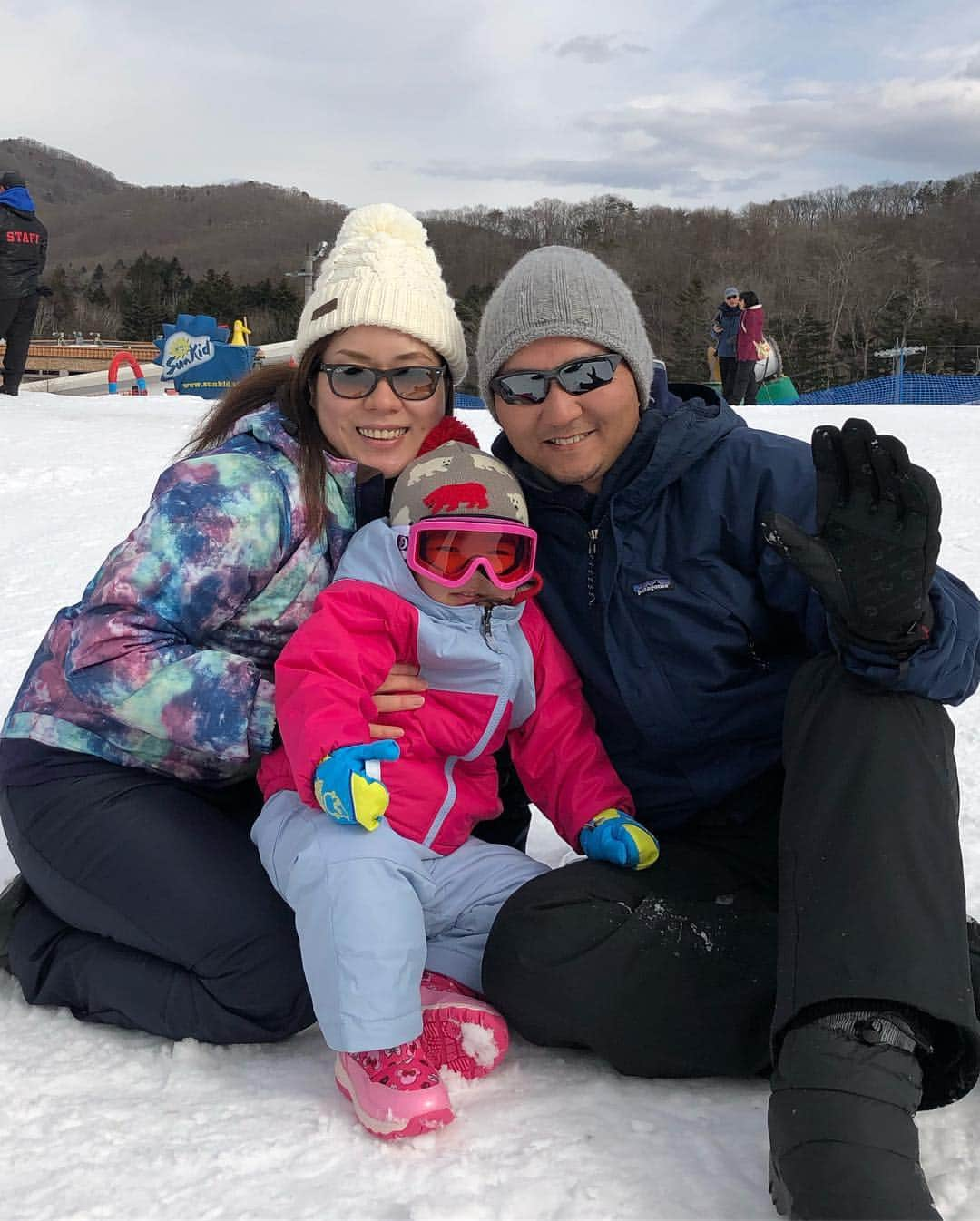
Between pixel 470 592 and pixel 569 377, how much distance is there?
1.33 ft

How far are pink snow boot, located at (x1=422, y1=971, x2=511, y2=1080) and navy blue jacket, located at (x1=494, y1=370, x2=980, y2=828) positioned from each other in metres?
0.53

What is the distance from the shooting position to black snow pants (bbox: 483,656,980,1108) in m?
1.34

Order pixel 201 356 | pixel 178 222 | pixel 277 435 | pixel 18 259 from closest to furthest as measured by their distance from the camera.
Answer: pixel 277 435 → pixel 18 259 → pixel 201 356 → pixel 178 222

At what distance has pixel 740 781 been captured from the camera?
1913mm

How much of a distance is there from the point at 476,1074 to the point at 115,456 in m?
6.41

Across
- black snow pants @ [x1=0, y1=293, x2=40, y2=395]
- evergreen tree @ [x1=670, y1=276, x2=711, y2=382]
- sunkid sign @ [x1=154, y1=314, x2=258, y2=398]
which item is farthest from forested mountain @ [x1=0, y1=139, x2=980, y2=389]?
black snow pants @ [x1=0, y1=293, x2=40, y2=395]

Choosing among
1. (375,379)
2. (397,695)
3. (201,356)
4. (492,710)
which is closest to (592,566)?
(492,710)

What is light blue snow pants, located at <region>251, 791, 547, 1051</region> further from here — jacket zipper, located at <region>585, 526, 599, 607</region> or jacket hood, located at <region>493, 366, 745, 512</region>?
jacket hood, located at <region>493, 366, 745, 512</region>

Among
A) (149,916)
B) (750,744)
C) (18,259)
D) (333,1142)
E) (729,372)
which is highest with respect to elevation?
(18,259)

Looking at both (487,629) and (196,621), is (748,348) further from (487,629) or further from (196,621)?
(196,621)

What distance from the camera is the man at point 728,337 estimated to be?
12703mm

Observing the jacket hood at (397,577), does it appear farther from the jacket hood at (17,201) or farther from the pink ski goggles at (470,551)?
the jacket hood at (17,201)

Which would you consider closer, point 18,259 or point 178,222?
point 18,259

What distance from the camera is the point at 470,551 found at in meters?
1.95
